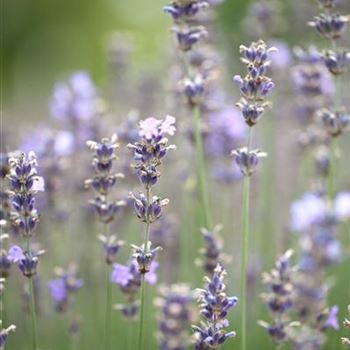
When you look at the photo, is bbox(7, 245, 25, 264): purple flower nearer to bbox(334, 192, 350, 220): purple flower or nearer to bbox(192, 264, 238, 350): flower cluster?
bbox(192, 264, 238, 350): flower cluster

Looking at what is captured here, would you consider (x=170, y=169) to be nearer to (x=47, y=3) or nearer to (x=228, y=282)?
(x=228, y=282)

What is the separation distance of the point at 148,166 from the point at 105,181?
0.32 meters

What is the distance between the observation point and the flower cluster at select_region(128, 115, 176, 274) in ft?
7.48

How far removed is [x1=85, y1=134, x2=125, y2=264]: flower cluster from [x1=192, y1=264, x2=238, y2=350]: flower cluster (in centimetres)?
55

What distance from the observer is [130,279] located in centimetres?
268

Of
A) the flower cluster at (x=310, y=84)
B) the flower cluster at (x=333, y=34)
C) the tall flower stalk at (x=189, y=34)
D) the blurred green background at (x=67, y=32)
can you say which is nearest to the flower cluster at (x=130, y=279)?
the tall flower stalk at (x=189, y=34)

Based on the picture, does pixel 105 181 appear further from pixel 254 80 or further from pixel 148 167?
pixel 254 80

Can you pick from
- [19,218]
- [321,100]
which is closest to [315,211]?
[321,100]

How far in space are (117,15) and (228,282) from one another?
32.5 feet

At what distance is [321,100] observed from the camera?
393 centimetres

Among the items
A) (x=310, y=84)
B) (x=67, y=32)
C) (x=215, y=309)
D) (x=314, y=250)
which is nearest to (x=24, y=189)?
(x=215, y=309)

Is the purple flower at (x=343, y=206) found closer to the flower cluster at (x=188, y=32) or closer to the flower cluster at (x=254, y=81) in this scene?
the flower cluster at (x=188, y=32)

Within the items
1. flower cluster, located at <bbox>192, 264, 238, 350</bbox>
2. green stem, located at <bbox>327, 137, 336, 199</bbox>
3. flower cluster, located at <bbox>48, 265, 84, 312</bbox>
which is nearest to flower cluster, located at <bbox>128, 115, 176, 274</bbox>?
flower cluster, located at <bbox>192, 264, 238, 350</bbox>

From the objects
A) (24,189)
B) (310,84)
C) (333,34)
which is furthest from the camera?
(310,84)
